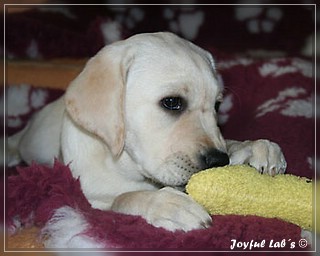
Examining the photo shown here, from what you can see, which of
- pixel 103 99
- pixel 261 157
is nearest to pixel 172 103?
pixel 103 99

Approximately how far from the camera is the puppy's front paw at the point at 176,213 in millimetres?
1838

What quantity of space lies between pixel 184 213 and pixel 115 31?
6.36 ft

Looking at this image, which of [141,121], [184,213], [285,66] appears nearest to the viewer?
[184,213]

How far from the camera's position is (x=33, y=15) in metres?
3.81

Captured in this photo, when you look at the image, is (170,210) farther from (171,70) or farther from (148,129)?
(171,70)

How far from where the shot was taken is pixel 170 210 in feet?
6.15

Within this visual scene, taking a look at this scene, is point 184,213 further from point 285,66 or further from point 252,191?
point 285,66

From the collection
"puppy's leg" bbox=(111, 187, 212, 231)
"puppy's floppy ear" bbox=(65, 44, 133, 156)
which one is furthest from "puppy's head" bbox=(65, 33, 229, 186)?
"puppy's leg" bbox=(111, 187, 212, 231)

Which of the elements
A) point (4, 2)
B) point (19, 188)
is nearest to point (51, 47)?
point (4, 2)

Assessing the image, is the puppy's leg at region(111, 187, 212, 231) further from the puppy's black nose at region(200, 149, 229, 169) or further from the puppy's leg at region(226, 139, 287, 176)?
the puppy's leg at region(226, 139, 287, 176)

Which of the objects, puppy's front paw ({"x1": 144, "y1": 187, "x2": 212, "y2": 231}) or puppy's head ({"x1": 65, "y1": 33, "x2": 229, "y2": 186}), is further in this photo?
puppy's head ({"x1": 65, "y1": 33, "x2": 229, "y2": 186})

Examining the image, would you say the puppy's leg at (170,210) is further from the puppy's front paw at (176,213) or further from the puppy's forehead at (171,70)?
the puppy's forehead at (171,70)

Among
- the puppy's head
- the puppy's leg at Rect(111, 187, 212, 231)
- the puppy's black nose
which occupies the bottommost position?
the puppy's leg at Rect(111, 187, 212, 231)

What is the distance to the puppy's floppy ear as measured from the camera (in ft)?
6.84
